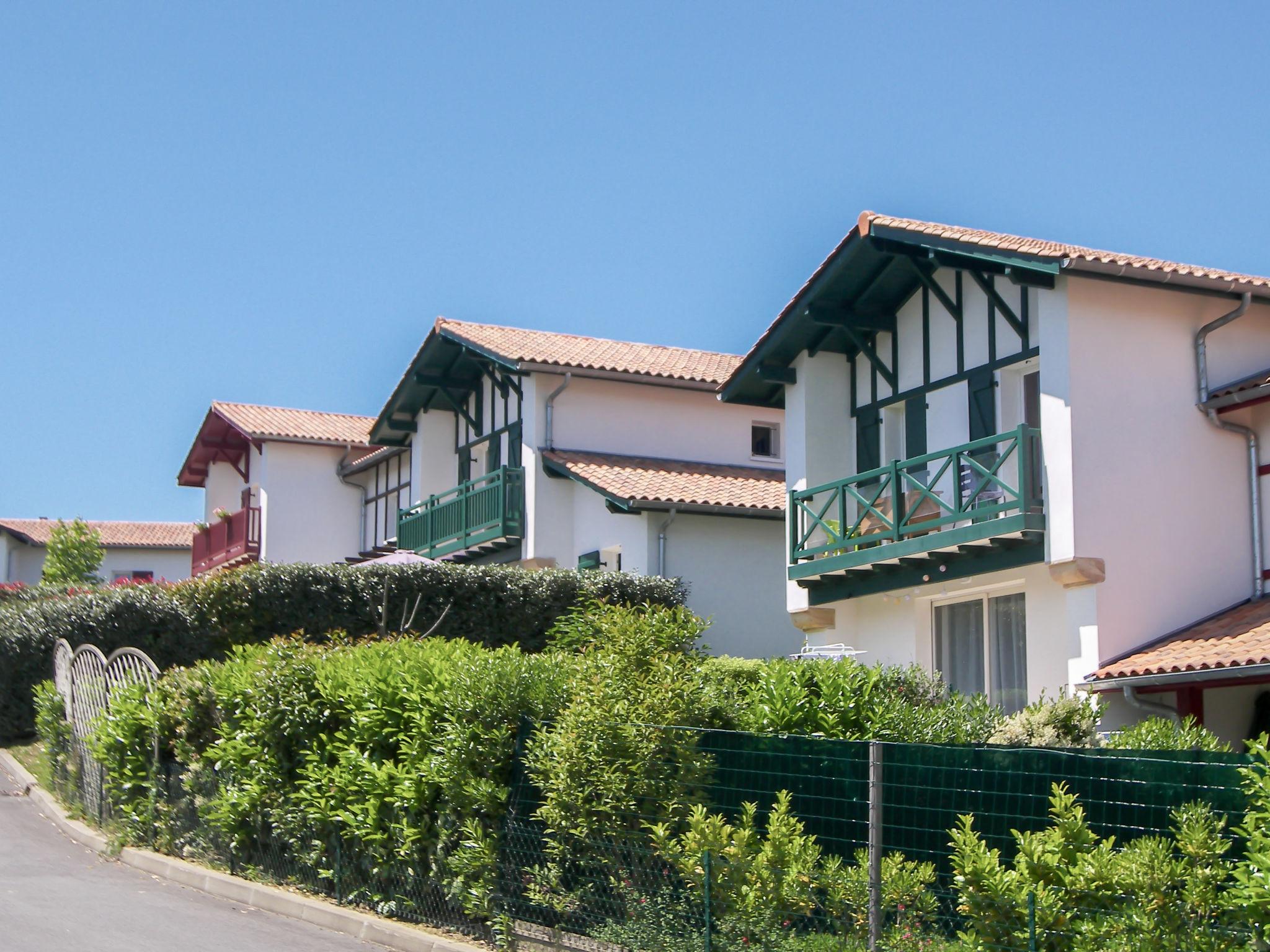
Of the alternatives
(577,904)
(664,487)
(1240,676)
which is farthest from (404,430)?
(577,904)

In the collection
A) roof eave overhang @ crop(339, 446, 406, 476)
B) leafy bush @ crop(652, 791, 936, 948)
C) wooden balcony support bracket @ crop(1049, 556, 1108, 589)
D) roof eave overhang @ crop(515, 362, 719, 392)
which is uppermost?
roof eave overhang @ crop(515, 362, 719, 392)

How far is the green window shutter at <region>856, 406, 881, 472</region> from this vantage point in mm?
20734

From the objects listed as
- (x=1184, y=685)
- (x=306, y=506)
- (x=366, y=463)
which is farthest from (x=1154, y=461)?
(x=306, y=506)

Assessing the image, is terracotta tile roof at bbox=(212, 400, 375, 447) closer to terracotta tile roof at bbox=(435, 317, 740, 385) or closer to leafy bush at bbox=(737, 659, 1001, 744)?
terracotta tile roof at bbox=(435, 317, 740, 385)

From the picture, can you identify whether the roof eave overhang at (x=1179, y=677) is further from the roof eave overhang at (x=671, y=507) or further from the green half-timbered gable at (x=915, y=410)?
the roof eave overhang at (x=671, y=507)

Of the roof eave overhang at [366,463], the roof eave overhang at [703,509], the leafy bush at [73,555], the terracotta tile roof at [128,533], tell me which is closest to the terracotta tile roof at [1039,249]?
the roof eave overhang at [703,509]

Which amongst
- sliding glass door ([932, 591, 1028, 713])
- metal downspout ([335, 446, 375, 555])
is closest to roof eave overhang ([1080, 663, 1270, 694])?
sliding glass door ([932, 591, 1028, 713])

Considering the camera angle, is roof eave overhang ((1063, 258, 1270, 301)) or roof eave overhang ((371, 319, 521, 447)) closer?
roof eave overhang ((1063, 258, 1270, 301))

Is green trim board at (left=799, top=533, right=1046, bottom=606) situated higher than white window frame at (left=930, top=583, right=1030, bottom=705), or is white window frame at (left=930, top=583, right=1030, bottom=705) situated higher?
green trim board at (left=799, top=533, right=1046, bottom=606)

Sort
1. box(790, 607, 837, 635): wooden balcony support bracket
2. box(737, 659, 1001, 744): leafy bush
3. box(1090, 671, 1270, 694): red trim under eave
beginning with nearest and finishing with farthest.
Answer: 1. box(737, 659, 1001, 744): leafy bush
2. box(1090, 671, 1270, 694): red trim under eave
3. box(790, 607, 837, 635): wooden balcony support bracket

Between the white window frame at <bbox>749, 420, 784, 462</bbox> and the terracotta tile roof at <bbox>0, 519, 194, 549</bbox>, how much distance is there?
36775 millimetres

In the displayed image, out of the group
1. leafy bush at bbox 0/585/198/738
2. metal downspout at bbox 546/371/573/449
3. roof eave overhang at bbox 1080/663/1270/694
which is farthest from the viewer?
metal downspout at bbox 546/371/573/449

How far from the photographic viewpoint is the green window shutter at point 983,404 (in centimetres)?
1833

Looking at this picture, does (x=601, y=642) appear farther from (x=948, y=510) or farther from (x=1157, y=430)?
(x=1157, y=430)
